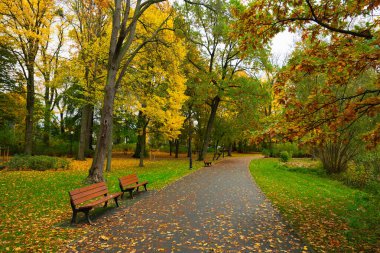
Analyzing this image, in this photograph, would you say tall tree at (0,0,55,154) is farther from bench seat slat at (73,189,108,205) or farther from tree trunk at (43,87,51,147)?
bench seat slat at (73,189,108,205)

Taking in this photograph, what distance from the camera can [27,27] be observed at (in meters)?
17.7

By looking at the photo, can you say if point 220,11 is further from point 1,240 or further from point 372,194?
point 1,240

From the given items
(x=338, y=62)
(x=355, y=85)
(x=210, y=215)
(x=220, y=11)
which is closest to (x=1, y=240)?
(x=210, y=215)

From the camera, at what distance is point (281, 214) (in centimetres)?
713

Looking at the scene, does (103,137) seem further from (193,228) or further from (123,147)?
(123,147)

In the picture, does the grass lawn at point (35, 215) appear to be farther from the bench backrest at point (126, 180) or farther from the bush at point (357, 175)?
the bush at point (357, 175)

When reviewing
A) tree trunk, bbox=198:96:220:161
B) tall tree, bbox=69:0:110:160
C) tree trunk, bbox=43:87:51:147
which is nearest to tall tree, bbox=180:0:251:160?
tree trunk, bbox=198:96:220:161

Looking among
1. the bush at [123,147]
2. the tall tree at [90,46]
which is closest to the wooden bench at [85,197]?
the tall tree at [90,46]

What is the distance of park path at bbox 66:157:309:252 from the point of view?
4738mm

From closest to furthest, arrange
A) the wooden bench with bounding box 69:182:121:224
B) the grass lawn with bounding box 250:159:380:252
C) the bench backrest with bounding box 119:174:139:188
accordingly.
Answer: the grass lawn with bounding box 250:159:380:252 → the wooden bench with bounding box 69:182:121:224 → the bench backrest with bounding box 119:174:139:188

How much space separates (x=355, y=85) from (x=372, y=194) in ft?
31.9

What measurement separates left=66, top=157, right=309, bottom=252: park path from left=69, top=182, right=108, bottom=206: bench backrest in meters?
0.69

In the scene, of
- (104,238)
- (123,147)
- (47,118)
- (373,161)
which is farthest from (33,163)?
(123,147)

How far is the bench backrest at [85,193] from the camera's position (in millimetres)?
5967
